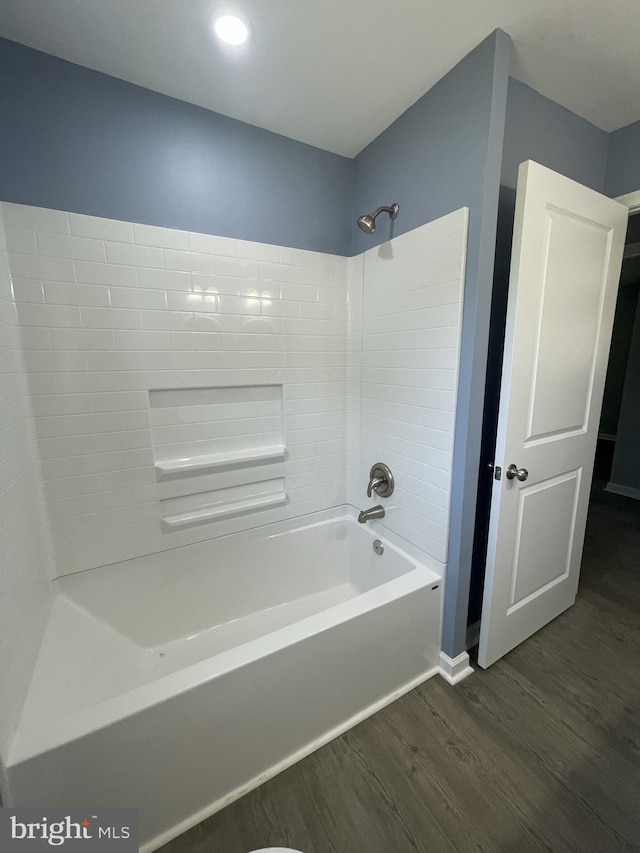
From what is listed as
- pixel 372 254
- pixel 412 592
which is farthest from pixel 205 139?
pixel 412 592

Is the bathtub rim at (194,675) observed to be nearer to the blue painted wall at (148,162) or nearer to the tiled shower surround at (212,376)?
the tiled shower surround at (212,376)

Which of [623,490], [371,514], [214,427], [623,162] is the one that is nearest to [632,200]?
[623,162]

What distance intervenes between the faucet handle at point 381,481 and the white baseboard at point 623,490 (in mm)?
3175

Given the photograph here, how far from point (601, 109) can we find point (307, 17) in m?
1.33

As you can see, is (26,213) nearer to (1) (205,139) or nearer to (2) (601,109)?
(1) (205,139)

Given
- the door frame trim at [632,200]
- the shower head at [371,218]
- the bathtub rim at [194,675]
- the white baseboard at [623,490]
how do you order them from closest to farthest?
the bathtub rim at [194,675], the shower head at [371,218], the door frame trim at [632,200], the white baseboard at [623,490]

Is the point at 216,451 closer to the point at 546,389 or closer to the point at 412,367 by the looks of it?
the point at 412,367

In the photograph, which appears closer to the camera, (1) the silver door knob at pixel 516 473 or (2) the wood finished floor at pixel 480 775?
(2) the wood finished floor at pixel 480 775

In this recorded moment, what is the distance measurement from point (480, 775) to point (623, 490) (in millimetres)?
3421

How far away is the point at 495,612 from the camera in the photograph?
1452 mm

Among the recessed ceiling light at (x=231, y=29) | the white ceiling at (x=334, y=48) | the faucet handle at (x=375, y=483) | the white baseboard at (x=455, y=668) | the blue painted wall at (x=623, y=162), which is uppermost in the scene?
the white ceiling at (x=334, y=48)

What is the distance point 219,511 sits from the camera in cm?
170

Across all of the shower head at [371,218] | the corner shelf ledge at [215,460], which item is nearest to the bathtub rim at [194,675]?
the corner shelf ledge at [215,460]

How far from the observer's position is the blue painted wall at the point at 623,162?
1526 mm
